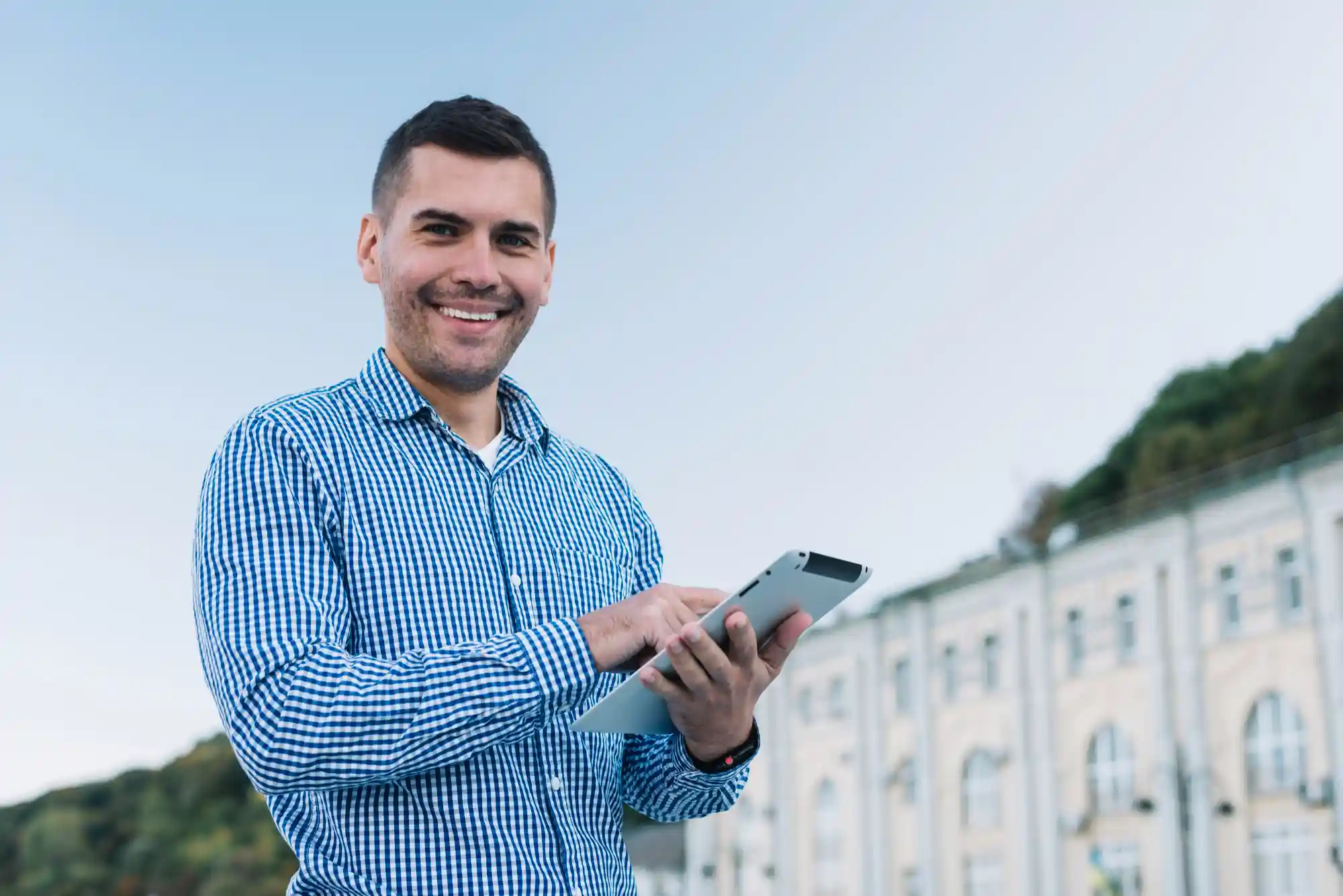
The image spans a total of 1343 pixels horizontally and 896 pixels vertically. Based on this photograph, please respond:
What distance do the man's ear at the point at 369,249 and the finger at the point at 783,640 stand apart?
79 centimetres

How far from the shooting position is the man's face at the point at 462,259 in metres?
2.16

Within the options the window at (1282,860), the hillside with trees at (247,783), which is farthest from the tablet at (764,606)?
the hillside with trees at (247,783)

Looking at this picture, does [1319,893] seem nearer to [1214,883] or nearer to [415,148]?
[1214,883]

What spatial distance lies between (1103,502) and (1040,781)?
736 inches

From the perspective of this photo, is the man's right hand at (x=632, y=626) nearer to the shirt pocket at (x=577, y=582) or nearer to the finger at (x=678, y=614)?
the finger at (x=678, y=614)

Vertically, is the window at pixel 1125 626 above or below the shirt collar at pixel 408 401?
above

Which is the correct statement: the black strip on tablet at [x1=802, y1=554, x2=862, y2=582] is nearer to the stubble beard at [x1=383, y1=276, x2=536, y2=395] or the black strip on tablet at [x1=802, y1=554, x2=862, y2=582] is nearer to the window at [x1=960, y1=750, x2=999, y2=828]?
the stubble beard at [x1=383, y1=276, x2=536, y2=395]

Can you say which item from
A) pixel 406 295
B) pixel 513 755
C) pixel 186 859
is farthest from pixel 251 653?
pixel 186 859

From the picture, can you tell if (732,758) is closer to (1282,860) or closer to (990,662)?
(1282,860)

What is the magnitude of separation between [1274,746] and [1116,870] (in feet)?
14.8

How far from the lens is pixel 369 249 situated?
2.32 m

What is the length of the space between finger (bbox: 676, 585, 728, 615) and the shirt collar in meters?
0.56

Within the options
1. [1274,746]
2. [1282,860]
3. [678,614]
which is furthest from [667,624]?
[1274,746]

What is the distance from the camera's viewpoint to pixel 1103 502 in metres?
47.5
